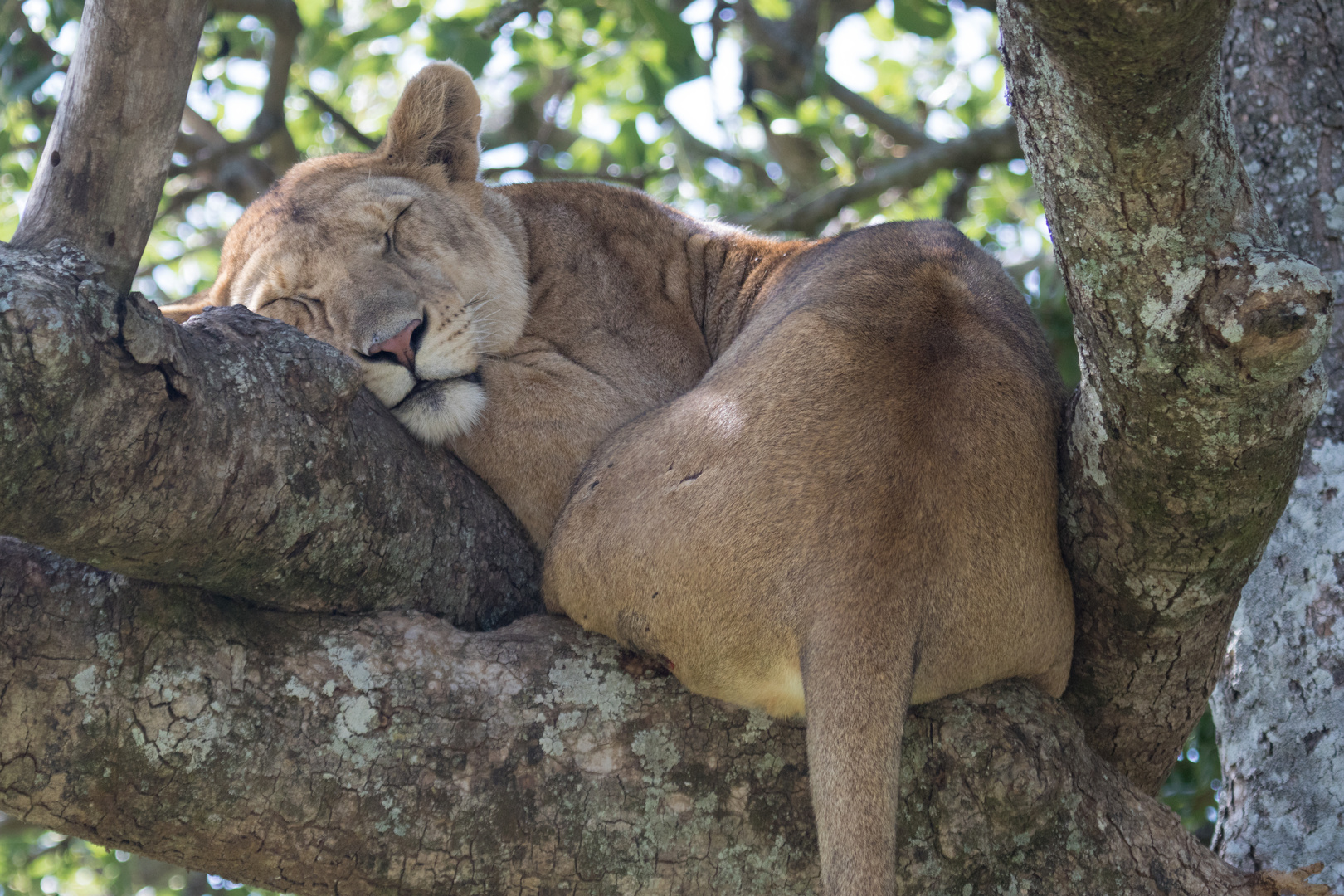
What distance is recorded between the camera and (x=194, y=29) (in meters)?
2.61

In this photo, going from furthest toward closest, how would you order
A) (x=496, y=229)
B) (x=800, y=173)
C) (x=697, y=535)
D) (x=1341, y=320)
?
1. (x=800, y=173)
2. (x=496, y=229)
3. (x=1341, y=320)
4. (x=697, y=535)

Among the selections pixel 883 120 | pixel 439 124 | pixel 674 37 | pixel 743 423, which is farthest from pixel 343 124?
pixel 743 423

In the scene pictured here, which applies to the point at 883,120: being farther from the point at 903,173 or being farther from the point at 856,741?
the point at 856,741

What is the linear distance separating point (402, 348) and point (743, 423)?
129 cm

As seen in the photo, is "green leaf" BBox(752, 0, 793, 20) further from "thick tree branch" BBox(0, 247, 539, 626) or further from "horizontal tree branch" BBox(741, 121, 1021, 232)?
"thick tree branch" BBox(0, 247, 539, 626)

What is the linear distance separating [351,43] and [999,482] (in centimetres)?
511

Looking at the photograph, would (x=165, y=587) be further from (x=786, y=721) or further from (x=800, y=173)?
(x=800, y=173)

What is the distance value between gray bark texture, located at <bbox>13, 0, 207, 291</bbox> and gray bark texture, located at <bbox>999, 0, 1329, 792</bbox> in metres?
1.85

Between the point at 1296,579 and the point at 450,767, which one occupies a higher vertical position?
the point at 450,767

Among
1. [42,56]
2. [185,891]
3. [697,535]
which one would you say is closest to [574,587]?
[697,535]

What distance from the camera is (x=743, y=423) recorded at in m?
3.08

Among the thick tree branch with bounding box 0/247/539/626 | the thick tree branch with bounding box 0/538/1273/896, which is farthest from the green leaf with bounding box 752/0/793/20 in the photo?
the thick tree branch with bounding box 0/538/1273/896

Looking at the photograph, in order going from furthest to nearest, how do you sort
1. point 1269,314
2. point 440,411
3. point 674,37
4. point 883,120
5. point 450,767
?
point 883,120, point 674,37, point 440,411, point 450,767, point 1269,314

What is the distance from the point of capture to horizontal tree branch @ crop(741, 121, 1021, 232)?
23.0 feet
